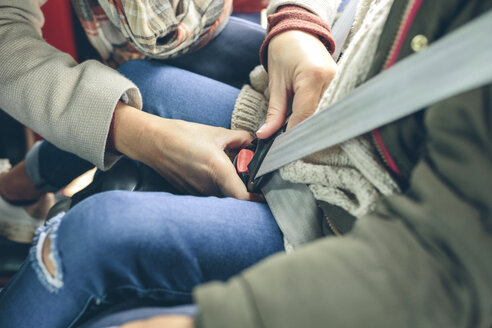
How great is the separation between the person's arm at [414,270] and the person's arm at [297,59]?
229mm

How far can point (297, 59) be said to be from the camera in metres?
0.51

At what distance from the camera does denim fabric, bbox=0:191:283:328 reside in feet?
1.17

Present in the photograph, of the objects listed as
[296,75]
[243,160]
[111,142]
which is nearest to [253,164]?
[243,160]

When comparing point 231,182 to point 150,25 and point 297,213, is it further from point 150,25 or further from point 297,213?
point 150,25

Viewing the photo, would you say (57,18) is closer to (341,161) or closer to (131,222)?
(131,222)

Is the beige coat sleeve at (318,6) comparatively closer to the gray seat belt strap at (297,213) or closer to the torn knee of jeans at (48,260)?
the gray seat belt strap at (297,213)

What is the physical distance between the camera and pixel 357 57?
0.35 m

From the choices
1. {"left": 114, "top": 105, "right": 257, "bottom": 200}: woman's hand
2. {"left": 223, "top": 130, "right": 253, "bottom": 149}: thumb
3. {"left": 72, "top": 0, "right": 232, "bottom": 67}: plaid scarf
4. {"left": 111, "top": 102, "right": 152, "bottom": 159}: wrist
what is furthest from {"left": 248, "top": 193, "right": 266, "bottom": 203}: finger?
{"left": 72, "top": 0, "right": 232, "bottom": 67}: plaid scarf

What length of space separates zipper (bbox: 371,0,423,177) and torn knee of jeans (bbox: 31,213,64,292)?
1.27 ft

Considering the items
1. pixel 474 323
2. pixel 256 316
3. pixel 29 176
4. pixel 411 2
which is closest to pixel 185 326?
pixel 256 316

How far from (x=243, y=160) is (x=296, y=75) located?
17cm

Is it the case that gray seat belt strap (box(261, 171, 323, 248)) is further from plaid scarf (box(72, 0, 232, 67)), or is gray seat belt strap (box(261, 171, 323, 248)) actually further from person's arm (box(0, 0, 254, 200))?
plaid scarf (box(72, 0, 232, 67))

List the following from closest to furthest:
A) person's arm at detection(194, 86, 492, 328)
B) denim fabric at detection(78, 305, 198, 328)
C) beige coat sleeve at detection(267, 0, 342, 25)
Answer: person's arm at detection(194, 86, 492, 328) → denim fabric at detection(78, 305, 198, 328) → beige coat sleeve at detection(267, 0, 342, 25)

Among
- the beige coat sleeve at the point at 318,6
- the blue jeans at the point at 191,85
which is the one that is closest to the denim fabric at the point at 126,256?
the blue jeans at the point at 191,85
